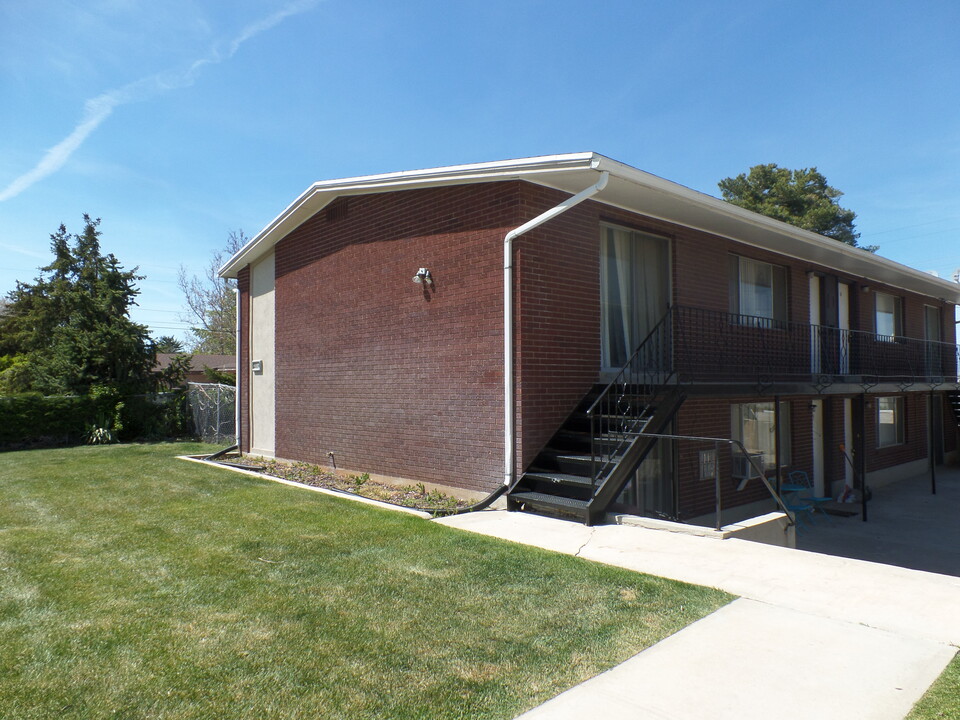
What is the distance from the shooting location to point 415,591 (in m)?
4.64

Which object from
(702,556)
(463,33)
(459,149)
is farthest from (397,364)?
(459,149)

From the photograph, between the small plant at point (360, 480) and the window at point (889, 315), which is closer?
the small plant at point (360, 480)

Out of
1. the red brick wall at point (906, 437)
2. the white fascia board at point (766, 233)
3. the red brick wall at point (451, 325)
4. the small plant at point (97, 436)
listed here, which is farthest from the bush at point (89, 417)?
the red brick wall at point (906, 437)

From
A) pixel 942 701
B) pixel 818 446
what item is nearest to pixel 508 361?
pixel 942 701

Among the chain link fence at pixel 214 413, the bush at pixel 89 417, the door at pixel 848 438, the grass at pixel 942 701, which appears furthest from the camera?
the chain link fence at pixel 214 413

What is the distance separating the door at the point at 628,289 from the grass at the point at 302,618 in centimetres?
382

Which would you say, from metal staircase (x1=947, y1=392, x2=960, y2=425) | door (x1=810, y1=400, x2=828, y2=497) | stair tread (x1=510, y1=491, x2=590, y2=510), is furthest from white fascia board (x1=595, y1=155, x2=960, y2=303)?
stair tread (x1=510, y1=491, x2=590, y2=510)

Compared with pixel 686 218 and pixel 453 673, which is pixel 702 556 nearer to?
pixel 453 673

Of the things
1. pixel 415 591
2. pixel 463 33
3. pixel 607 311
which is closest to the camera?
pixel 415 591

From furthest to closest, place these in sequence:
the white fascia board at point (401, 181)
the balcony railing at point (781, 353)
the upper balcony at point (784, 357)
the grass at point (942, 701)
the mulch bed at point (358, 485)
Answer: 1. the balcony railing at point (781, 353)
2. the upper balcony at point (784, 357)
3. the mulch bed at point (358, 485)
4. the white fascia board at point (401, 181)
5. the grass at point (942, 701)

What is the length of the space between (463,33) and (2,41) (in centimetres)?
754

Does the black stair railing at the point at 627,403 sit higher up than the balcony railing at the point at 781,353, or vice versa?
the balcony railing at the point at 781,353

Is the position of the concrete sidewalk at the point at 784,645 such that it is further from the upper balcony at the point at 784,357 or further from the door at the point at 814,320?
the door at the point at 814,320

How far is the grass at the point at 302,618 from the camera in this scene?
123 inches
